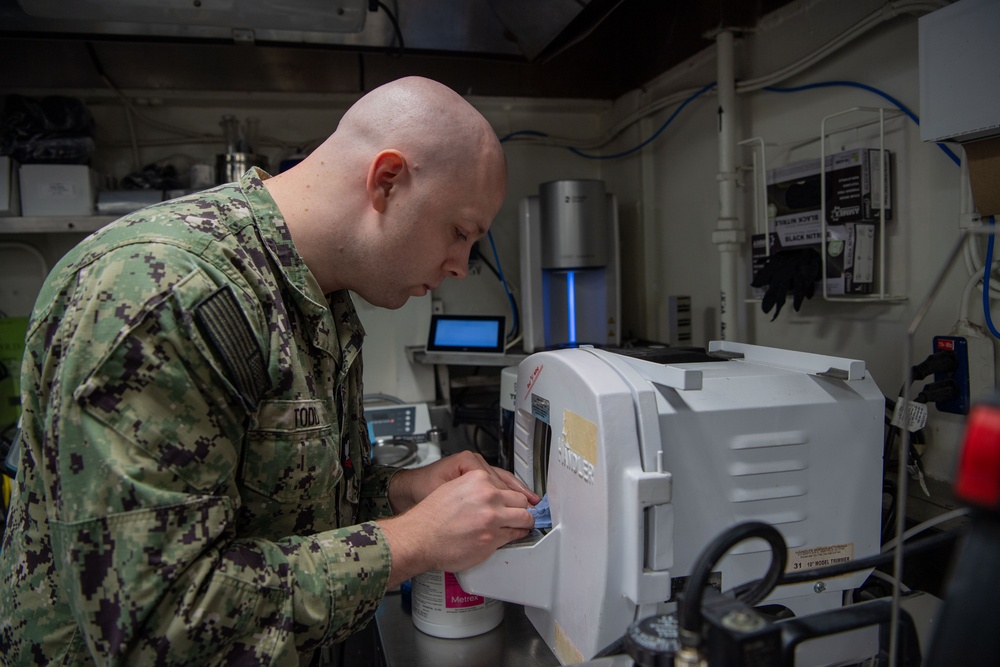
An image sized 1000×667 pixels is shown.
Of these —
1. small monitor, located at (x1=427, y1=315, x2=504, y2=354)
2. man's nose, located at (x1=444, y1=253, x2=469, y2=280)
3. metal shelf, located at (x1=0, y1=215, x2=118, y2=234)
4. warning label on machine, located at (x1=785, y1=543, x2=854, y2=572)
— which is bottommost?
warning label on machine, located at (x1=785, y1=543, x2=854, y2=572)

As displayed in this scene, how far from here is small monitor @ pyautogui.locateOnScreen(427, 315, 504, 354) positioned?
2242 mm

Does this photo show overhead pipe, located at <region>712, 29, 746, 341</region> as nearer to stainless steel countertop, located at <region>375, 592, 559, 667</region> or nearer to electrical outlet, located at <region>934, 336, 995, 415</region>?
electrical outlet, located at <region>934, 336, 995, 415</region>

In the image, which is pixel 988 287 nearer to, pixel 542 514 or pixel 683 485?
pixel 683 485

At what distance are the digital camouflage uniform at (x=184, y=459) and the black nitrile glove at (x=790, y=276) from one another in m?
1.13

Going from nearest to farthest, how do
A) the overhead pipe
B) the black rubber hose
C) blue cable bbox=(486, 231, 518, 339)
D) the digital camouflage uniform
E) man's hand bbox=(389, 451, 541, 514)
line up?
the black rubber hose
the digital camouflage uniform
man's hand bbox=(389, 451, 541, 514)
the overhead pipe
blue cable bbox=(486, 231, 518, 339)

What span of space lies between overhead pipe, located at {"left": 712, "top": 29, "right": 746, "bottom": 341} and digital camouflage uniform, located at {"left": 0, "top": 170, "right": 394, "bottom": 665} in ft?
4.12

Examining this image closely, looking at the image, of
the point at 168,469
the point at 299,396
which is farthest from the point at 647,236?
the point at 168,469

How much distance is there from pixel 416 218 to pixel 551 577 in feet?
1.73

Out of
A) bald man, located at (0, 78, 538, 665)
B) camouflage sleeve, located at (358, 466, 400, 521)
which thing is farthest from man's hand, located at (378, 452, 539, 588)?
camouflage sleeve, located at (358, 466, 400, 521)

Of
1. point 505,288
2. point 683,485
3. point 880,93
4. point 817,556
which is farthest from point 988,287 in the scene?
point 505,288

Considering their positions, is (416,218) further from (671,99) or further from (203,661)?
(671,99)

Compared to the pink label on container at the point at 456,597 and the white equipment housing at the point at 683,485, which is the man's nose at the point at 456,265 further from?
the pink label on container at the point at 456,597

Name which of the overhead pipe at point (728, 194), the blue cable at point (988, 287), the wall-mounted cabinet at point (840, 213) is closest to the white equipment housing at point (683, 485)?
the blue cable at point (988, 287)

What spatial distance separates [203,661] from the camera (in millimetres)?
678
